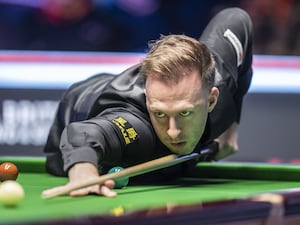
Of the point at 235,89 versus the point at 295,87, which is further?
the point at 295,87

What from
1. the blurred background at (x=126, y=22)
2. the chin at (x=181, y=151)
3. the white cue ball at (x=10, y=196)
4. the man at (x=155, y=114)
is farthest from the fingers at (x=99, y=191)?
the blurred background at (x=126, y=22)

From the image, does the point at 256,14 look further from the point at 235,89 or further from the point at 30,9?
the point at 235,89

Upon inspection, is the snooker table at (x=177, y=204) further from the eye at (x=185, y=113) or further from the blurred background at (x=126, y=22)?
the blurred background at (x=126, y=22)

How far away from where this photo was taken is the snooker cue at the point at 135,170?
8.84 ft

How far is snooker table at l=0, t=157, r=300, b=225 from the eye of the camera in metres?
2.13

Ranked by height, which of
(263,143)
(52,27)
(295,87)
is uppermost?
(52,27)

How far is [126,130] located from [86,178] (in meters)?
0.49

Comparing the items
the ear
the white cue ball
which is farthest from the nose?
the white cue ball

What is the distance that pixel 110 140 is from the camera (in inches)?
126

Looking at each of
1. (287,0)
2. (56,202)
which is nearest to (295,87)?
(287,0)

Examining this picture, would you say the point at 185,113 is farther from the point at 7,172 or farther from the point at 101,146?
the point at 7,172

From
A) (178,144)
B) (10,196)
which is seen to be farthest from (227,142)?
(10,196)

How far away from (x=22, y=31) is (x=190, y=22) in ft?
5.09

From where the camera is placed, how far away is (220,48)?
4.10 metres
